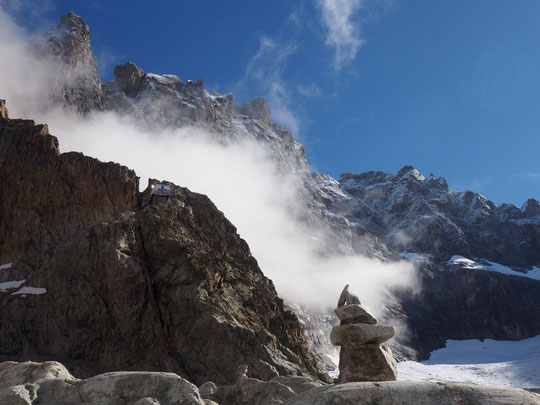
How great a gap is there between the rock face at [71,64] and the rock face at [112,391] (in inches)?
5204

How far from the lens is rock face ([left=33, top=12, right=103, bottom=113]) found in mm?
136500

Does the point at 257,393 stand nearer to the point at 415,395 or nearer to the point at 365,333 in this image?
the point at 365,333

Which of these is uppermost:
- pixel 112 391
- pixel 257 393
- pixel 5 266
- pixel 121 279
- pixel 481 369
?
pixel 5 266

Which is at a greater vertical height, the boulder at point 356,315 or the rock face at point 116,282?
the rock face at point 116,282

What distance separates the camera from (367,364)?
17828 millimetres

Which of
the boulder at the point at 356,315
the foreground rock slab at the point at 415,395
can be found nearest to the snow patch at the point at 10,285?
the boulder at the point at 356,315

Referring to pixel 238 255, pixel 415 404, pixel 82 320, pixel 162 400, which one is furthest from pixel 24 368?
pixel 238 255

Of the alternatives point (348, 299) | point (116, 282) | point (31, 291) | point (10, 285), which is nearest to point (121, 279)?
point (116, 282)

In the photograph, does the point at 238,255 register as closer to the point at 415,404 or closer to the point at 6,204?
the point at 6,204

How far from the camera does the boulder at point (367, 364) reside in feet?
58.3

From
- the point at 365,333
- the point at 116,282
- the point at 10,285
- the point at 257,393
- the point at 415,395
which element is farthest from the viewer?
the point at 10,285

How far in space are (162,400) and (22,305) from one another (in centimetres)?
5647

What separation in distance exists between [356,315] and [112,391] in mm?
9311

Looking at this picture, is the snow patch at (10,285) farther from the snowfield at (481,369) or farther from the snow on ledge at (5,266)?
the snowfield at (481,369)
